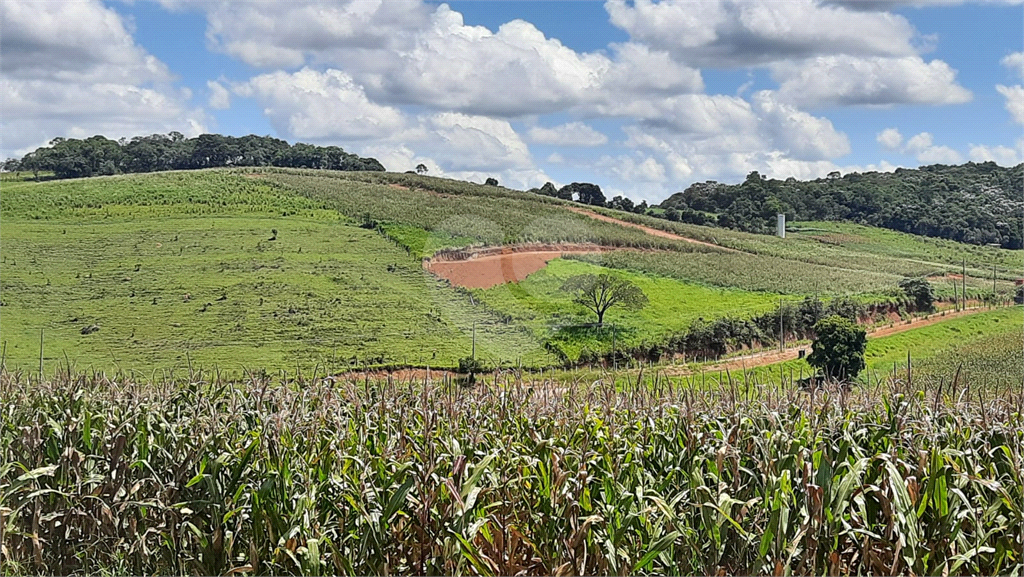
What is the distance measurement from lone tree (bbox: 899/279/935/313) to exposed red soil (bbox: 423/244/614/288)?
345 inches

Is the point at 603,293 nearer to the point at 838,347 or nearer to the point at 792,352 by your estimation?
the point at 792,352

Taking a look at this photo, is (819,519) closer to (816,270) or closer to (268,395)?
(268,395)

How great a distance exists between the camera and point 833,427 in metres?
4.46

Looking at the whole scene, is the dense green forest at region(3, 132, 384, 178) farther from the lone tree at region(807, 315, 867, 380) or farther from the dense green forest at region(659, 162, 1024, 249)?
the lone tree at region(807, 315, 867, 380)

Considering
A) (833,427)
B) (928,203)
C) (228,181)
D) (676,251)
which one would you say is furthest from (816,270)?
(833,427)

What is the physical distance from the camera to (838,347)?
16625 millimetres

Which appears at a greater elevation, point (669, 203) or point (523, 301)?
point (669, 203)

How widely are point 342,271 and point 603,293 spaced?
8995 millimetres

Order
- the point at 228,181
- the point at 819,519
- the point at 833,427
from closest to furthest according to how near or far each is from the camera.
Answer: the point at 819,519 < the point at 833,427 < the point at 228,181

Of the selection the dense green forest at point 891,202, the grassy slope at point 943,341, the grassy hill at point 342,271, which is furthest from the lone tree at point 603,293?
the dense green forest at point 891,202

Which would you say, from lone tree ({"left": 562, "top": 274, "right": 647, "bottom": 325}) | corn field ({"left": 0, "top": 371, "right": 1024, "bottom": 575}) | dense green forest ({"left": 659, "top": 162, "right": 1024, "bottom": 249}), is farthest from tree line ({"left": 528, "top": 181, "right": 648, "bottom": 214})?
corn field ({"left": 0, "top": 371, "right": 1024, "bottom": 575})

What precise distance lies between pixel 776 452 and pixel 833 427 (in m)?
0.54

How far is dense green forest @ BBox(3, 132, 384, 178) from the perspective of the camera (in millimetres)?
44094

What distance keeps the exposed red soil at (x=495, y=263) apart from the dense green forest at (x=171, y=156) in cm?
1818
